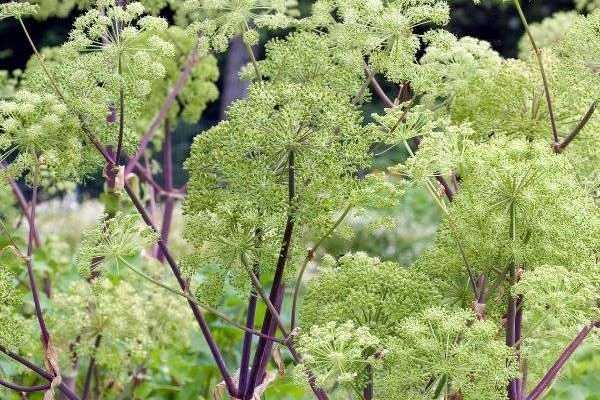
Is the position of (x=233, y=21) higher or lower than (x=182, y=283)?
higher

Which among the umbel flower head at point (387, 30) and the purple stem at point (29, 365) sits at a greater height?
the umbel flower head at point (387, 30)

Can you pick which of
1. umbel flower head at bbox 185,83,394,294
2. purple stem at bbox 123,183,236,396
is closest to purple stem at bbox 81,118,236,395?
purple stem at bbox 123,183,236,396

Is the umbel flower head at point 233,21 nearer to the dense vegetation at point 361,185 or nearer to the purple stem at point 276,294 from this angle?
the dense vegetation at point 361,185

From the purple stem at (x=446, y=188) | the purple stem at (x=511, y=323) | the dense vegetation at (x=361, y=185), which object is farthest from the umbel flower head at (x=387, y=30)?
the purple stem at (x=511, y=323)

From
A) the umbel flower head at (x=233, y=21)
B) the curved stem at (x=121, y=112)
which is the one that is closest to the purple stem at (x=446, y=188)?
the umbel flower head at (x=233, y=21)

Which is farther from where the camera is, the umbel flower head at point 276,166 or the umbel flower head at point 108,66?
the umbel flower head at point 108,66

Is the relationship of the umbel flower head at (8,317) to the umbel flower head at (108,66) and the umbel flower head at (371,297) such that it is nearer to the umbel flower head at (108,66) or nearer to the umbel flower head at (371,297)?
the umbel flower head at (108,66)

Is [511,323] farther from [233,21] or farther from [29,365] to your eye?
[29,365]

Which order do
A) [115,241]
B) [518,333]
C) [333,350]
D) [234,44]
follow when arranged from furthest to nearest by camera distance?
[234,44] < [518,333] < [115,241] < [333,350]


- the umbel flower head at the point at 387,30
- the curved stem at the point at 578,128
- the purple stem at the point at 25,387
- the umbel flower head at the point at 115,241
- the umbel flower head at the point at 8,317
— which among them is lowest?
the purple stem at the point at 25,387

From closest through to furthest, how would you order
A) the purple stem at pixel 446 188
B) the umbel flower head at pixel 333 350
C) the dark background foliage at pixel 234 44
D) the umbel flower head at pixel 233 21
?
the umbel flower head at pixel 333 350 < the umbel flower head at pixel 233 21 < the purple stem at pixel 446 188 < the dark background foliage at pixel 234 44

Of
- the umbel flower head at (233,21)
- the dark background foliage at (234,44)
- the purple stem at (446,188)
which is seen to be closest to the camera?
the umbel flower head at (233,21)

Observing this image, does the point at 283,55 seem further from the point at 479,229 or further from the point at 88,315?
the point at 88,315

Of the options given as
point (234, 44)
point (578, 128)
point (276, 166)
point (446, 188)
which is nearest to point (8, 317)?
point (276, 166)
